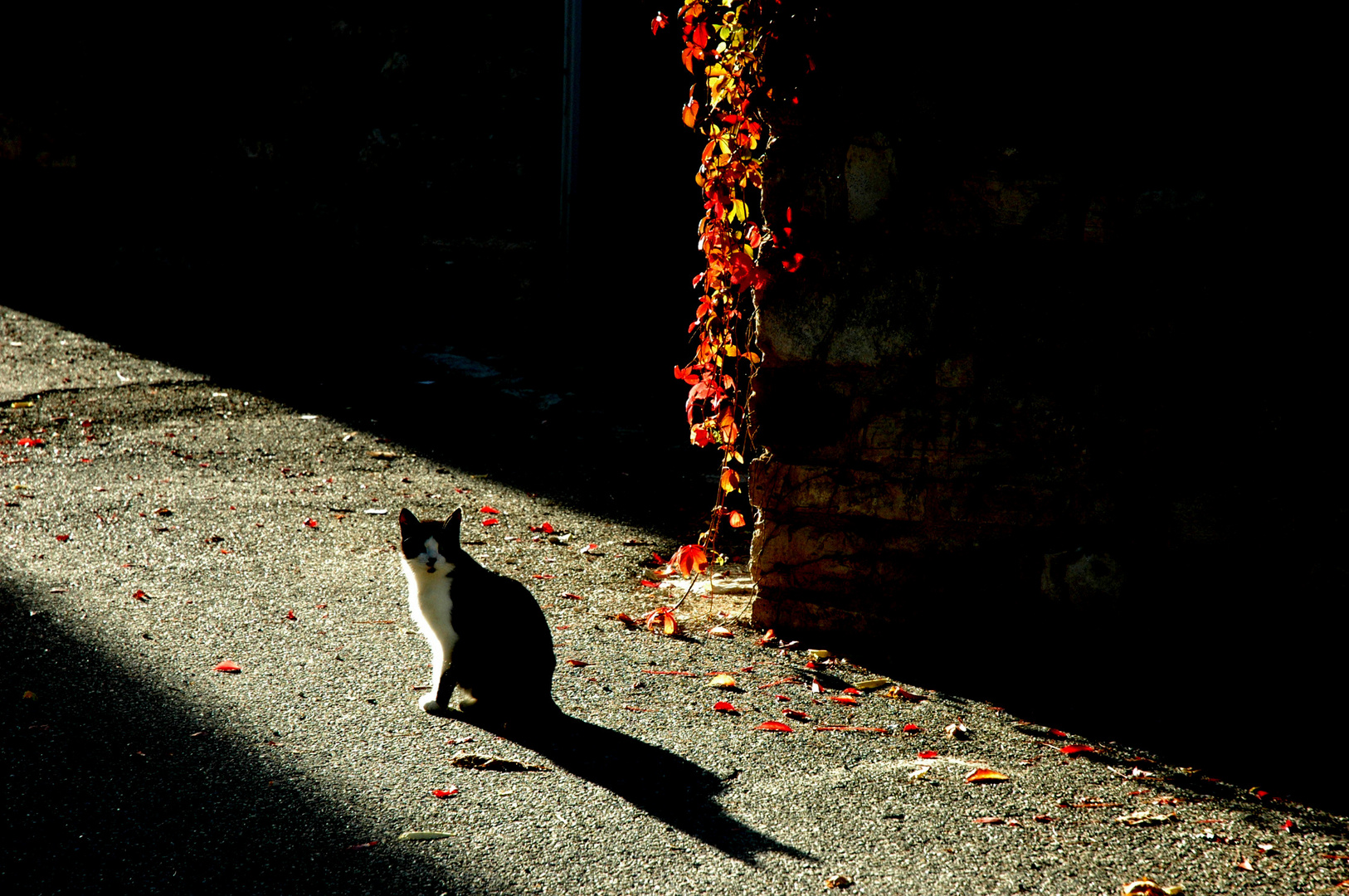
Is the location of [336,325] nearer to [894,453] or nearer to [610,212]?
[610,212]

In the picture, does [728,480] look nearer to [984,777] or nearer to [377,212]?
[984,777]

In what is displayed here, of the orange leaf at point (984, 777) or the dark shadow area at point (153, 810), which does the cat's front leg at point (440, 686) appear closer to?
the dark shadow area at point (153, 810)

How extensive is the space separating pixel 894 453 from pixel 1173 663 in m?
1.14

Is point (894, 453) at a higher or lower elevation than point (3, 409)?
higher

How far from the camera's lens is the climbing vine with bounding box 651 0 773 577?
3.61m

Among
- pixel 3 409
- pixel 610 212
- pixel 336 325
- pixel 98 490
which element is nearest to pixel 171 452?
pixel 98 490

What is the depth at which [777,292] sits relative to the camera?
372 centimetres

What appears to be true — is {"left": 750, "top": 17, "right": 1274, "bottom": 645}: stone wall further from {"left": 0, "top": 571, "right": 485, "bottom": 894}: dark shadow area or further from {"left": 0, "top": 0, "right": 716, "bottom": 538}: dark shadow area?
{"left": 0, "top": 0, "right": 716, "bottom": 538}: dark shadow area

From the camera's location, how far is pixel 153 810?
2756mm

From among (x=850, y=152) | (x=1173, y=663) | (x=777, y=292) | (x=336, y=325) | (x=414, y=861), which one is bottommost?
(x=414, y=861)

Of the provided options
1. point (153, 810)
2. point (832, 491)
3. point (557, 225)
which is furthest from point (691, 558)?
point (557, 225)

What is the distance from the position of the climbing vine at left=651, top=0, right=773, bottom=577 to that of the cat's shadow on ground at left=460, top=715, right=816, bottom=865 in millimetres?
914

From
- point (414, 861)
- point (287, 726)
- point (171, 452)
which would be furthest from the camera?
point (171, 452)

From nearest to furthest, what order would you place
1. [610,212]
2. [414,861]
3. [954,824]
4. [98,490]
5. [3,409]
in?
[414,861] → [954,824] → [98,490] → [3,409] → [610,212]
